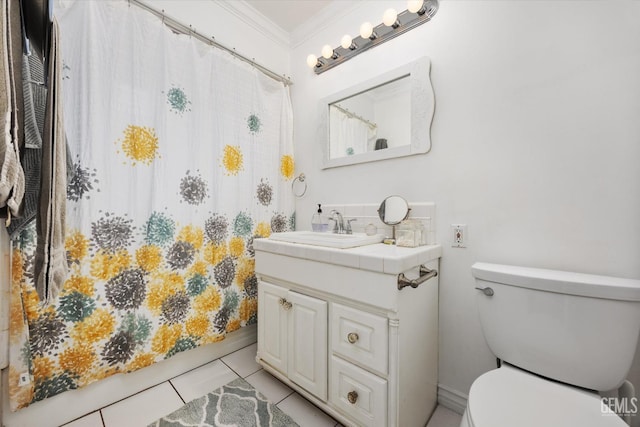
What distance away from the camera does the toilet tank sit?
792 mm

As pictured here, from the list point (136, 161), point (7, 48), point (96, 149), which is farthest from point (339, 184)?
point (7, 48)

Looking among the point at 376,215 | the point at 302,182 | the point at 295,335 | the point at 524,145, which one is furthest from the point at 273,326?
the point at 524,145

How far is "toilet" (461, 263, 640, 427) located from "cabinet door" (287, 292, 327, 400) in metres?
0.61

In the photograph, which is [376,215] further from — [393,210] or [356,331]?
[356,331]

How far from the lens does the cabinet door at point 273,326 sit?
136 centimetres

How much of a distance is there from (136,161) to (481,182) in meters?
1.75

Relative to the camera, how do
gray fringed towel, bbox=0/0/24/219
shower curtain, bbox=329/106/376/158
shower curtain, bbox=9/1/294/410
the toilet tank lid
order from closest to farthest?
1. gray fringed towel, bbox=0/0/24/219
2. the toilet tank lid
3. shower curtain, bbox=9/1/294/410
4. shower curtain, bbox=329/106/376/158

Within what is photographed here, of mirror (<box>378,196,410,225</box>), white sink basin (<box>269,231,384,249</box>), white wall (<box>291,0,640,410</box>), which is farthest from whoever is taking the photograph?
mirror (<box>378,196,410,225</box>)

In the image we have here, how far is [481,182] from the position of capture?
1202mm

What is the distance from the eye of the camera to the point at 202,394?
135 cm

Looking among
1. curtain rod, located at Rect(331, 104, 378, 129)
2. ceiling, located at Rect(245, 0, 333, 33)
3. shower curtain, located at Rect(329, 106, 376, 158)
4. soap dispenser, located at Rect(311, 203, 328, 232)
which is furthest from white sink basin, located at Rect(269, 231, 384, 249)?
ceiling, located at Rect(245, 0, 333, 33)

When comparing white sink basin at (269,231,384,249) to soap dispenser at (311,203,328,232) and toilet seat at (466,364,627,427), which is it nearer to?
soap dispenser at (311,203,328,232)

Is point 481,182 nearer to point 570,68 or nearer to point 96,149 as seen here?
point 570,68

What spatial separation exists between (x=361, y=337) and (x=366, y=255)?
13.8 inches
